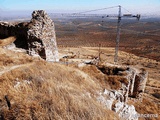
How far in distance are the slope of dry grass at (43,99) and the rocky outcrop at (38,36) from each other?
8625 millimetres

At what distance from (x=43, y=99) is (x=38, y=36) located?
451 inches

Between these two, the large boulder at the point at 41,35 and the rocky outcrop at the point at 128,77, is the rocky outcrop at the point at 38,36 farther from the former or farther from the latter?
the rocky outcrop at the point at 128,77

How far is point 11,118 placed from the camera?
727 cm

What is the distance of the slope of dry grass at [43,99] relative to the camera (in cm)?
729

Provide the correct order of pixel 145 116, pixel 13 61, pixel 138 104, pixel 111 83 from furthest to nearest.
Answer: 1. pixel 138 104
2. pixel 145 116
3. pixel 111 83
4. pixel 13 61

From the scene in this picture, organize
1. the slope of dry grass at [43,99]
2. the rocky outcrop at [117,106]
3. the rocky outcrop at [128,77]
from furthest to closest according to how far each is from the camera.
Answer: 1. the rocky outcrop at [128,77]
2. the rocky outcrop at [117,106]
3. the slope of dry grass at [43,99]

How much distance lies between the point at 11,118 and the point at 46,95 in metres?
1.55

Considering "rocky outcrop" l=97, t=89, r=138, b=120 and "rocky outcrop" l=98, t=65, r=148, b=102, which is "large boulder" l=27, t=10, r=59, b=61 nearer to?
"rocky outcrop" l=98, t=65, r=148, b=102

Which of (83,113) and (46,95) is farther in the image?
(46,95)

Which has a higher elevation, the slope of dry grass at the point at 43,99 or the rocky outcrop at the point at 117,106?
the slope of dry grass at the point at 43,99

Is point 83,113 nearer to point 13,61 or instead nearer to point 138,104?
point 13,61

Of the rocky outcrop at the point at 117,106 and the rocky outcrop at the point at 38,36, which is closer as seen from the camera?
the rocky outcrop at the point at 117,106

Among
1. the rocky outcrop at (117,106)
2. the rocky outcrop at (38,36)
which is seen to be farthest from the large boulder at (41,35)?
the rocky outcrop at (117,106)

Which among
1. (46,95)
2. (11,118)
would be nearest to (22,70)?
(46,95)
